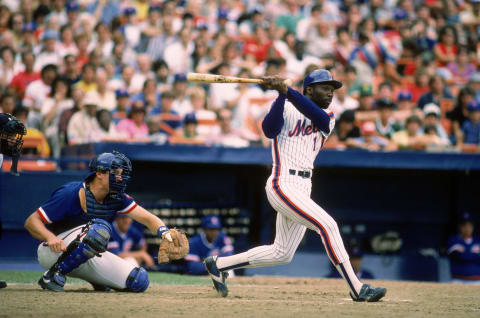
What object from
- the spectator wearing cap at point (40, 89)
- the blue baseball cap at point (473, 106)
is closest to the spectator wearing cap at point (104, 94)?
the spectator wearing cap at point (40, 89)

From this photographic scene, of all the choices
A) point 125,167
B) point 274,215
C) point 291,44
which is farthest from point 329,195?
point 125,167

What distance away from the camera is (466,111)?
33.9ft

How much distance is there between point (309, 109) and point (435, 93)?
6440 mm

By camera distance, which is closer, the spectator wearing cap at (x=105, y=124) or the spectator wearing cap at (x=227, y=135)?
the spectator wearing cap at (x=105, y=124)

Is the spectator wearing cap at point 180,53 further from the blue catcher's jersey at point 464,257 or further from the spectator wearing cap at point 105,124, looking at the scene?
the blue catcher's jersey at point 464,257

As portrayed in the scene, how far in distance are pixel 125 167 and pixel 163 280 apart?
2355 millimetres

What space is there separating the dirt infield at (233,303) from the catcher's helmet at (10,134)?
1035mm

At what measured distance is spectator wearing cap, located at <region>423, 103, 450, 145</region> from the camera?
32.4ft

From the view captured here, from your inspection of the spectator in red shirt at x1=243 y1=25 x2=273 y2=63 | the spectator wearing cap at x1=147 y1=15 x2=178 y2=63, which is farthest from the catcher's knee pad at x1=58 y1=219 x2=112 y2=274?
the spectator in red shirt at x1=243 y1=25 x2=273 y2=63

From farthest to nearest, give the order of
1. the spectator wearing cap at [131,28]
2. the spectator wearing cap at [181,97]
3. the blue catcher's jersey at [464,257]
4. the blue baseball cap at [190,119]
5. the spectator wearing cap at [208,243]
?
the spectator wearing cap at [131,28] < the spectator wearing cap at [181,97] < the blue baseball cap at [190,119] < the blue catcher's jersey at [464,257] < the spectator wearing cap at [208,243]

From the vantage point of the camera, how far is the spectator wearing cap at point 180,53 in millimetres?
11613

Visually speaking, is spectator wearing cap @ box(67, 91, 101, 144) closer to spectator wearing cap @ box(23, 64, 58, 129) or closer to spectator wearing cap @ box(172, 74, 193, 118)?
spectator wearing cap @ box(23, 64, 58, 129)

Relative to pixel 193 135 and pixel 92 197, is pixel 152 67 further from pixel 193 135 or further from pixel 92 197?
pixel 92 197

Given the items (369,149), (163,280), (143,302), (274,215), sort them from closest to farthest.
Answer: (143,302) → (163,280) → (369,149) → (274,215)
